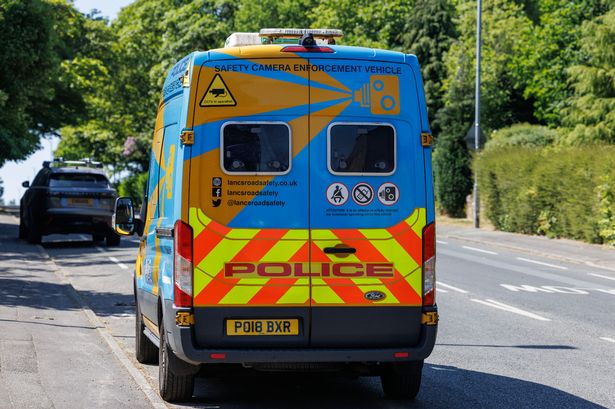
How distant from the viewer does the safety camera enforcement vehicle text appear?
7.56 meters

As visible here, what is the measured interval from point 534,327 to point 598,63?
118 ft

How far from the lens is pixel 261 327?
24.8 feet

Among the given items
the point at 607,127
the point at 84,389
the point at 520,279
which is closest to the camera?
the point at 84,389

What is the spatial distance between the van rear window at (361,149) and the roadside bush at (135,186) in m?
51.0

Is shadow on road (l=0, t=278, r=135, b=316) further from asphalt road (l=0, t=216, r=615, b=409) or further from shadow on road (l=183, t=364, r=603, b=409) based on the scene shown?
shadow on road (l=183, t=364, r=603, b=409)

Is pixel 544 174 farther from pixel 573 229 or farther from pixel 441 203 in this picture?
pixel 441 203

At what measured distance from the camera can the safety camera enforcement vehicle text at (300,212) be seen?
7562mm

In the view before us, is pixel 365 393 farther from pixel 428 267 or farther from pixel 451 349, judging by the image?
pixel 451 349

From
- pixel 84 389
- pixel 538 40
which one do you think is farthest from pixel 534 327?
pixel 538 40

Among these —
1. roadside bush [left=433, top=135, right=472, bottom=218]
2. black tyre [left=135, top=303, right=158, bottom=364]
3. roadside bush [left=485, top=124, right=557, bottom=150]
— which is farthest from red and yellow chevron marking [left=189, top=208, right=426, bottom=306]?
roadside bush [left=433, top=135, right=472, bottom=218]

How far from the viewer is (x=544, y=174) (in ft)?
101

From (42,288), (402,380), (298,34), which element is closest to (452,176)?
(42,288)

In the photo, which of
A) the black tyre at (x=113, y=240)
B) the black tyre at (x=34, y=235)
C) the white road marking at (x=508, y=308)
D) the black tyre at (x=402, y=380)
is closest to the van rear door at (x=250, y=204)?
the black tyre at (x=402, y=380)

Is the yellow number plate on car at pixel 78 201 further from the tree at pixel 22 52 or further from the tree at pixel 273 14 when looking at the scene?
the tree at pixel 273 14
